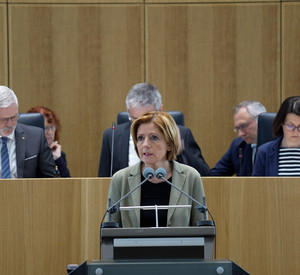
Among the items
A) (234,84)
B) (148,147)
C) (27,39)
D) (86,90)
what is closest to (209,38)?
(234,84)

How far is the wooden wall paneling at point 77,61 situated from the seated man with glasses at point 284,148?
208 cm

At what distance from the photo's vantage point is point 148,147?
274 centimetres

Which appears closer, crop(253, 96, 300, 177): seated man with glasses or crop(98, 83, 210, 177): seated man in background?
crop(253, 96, 300, 177): seated man with glasses

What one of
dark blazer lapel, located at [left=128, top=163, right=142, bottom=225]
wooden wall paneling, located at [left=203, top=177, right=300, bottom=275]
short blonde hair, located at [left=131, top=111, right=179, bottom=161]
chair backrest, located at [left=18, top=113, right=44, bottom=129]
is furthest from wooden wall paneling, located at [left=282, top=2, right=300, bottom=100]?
dark blazer lapel, located at [left=128, top=163, right=142, bottom=225]

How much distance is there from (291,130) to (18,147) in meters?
1.61

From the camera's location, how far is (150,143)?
2746 millimetres

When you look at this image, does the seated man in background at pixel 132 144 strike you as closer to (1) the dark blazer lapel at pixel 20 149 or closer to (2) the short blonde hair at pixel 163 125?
(1) the dark blazer lapel at pixel 20 149

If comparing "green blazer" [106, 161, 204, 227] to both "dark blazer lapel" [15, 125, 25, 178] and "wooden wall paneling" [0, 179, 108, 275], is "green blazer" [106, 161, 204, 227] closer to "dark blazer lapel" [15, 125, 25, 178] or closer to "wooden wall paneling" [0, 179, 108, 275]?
"wooden wall paneling" [0, 179, 108, 275]

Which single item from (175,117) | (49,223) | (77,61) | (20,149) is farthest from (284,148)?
(77,61)

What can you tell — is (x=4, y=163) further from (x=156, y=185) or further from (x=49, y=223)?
(x=156, y=185)

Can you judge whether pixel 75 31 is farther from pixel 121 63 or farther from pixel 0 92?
pixel 0 92

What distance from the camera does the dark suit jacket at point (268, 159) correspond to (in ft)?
11.6

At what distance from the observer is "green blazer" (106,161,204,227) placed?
2668 millimetres

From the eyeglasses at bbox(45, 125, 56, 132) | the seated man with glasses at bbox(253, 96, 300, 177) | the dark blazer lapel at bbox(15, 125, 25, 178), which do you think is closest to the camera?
the seated man with glasses at bbox(253, 96, 300, 177)
